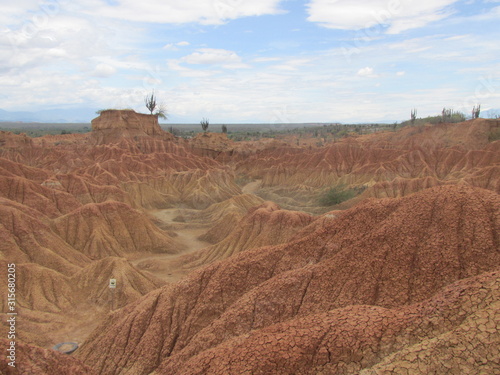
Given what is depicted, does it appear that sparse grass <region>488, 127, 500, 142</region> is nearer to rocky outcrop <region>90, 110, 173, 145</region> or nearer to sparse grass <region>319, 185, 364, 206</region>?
sparse grass <region>319, 185, 364, 206</region>

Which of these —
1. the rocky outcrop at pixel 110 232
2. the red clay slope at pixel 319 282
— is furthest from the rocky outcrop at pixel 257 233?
the red clay slope at pixel 319 282

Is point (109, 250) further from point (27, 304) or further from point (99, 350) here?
point (99, 350)

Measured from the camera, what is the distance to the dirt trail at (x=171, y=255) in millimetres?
29203

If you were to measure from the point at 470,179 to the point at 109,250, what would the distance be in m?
39.8

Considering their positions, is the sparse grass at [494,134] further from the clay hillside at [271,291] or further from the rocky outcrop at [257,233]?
the rocky outcrop at [257,233]

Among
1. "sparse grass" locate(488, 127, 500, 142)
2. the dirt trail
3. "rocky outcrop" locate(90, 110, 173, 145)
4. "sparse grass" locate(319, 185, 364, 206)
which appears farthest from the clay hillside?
"sparse grass" locate(488, 127, 500, 142)

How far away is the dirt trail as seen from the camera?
29203 millimetres

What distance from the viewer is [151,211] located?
166 ft

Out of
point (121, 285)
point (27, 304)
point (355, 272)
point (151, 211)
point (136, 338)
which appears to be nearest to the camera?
point (355, 272)

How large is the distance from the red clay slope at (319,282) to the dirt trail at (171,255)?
1392cm

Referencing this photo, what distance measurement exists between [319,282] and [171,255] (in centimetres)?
2483

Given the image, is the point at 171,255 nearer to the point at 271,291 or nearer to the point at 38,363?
the point at 271,291

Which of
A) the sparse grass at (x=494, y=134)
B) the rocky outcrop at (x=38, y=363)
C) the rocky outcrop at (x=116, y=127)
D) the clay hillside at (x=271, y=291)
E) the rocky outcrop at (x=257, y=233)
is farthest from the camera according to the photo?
the rocky outcrop at (x=116, y=127)

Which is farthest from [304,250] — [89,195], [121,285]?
[89,195]
